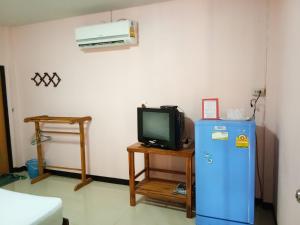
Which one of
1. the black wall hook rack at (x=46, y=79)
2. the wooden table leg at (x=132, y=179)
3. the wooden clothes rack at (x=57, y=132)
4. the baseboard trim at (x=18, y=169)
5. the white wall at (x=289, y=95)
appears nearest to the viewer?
the white wall at (x=289, y=95)

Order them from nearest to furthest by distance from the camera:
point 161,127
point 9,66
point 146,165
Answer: point 161,127
point 146,165
point 9,66

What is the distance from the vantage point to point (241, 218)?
7.70 ft

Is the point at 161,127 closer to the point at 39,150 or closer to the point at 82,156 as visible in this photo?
the point at 82,156

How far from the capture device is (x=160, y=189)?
2.98 meters

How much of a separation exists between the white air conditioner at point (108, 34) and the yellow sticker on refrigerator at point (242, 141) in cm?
187

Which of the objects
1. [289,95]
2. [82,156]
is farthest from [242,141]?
[82,156]

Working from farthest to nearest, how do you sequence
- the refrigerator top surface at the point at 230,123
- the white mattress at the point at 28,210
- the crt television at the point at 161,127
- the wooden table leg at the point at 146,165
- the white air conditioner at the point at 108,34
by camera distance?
1. the wooden table leg at the point at 146,165
2. the white air conditioner at the point at 108,34
3. the crt television at the point at 161,127
4. the refrigerator top surface at the point at 230,123
5. the white mattress at the point at 28,210

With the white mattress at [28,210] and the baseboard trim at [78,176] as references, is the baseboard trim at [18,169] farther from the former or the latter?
the white mattress at [28,210]

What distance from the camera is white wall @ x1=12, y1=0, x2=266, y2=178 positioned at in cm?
281

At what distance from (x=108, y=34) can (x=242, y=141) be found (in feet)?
7.16

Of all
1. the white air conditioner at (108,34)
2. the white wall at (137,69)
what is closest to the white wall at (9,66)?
the white wall at (137,69)

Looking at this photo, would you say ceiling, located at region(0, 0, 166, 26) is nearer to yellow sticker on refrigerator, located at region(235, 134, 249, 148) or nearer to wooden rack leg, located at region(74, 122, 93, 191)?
wooden rack leg, located at region(74, 122, 93, 191)

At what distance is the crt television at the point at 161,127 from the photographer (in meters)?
2.75

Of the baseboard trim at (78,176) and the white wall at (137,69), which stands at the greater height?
the white wall at (137,69)
